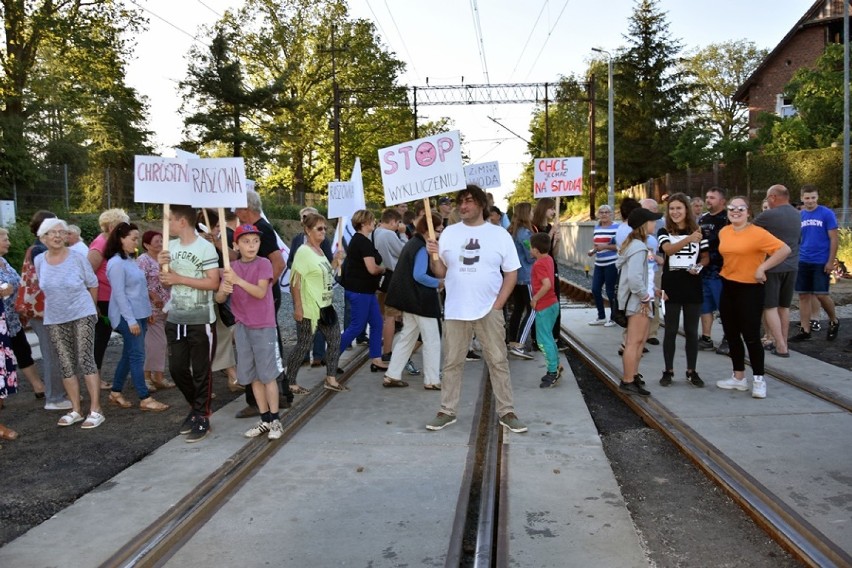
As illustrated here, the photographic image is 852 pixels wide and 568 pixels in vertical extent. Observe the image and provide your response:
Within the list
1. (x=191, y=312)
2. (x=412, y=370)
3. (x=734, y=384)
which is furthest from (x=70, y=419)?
(x=734, y=384)

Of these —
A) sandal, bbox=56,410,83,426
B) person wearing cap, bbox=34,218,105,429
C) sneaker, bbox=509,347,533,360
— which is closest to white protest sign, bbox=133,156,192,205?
person wearing cap, bbox=34,218,105,429

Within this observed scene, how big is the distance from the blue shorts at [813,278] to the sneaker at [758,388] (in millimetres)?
3708

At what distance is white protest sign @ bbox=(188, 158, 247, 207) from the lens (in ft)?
19.0

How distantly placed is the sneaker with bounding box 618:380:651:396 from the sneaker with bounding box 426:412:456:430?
1862 mm

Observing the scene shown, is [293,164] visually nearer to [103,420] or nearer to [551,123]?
[551,123]

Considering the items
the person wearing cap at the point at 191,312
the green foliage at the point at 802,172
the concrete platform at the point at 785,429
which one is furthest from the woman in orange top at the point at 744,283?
the green foliage at the point at 802,172

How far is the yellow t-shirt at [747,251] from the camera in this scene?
676cm

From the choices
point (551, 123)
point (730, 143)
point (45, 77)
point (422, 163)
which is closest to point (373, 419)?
point (422, 163)

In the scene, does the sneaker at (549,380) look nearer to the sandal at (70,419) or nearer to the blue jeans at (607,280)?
the blue jeans at (607,280)

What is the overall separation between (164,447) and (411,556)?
270 centimetres

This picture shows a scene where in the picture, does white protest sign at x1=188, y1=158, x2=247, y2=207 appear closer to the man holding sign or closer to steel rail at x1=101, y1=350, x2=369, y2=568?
the man holding sign

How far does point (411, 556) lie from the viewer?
144 inches

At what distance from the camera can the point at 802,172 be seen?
33906mm

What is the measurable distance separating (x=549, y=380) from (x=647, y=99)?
50.5 m
